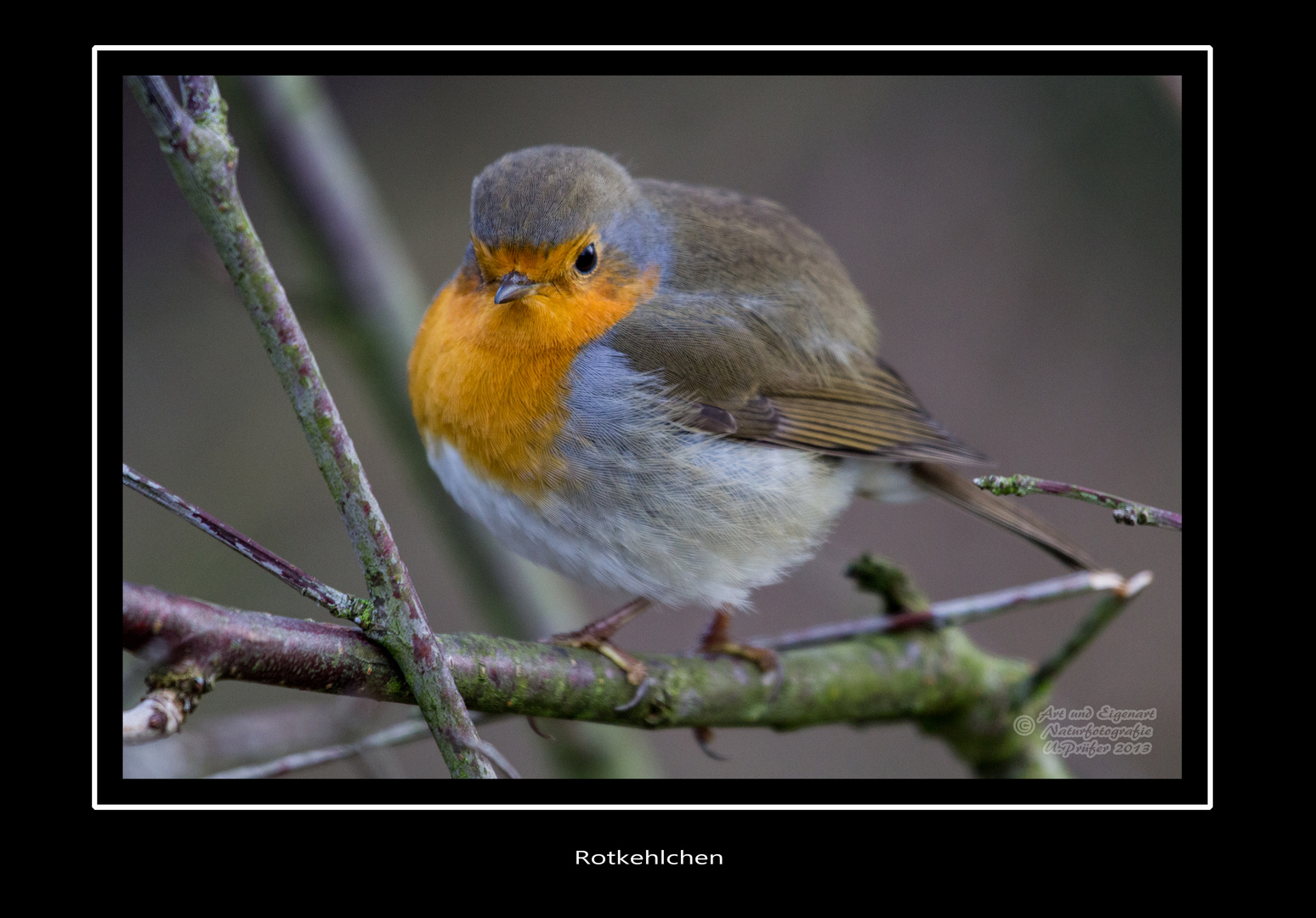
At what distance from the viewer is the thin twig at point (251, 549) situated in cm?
164

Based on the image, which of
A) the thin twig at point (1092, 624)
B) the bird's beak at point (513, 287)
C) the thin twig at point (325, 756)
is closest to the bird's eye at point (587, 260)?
the bird's beak at point (513, 287)

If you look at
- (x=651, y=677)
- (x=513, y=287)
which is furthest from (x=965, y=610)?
(x=513, y=287)

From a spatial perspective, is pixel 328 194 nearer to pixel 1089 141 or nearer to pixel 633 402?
pixel 633 402

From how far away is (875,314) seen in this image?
4691 mm

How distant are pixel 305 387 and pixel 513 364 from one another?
1.01 m

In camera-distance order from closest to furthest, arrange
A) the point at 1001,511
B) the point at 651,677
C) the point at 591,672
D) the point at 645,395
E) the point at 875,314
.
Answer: the point at 591,672 < the point at 651,677 < the point at 645,395 < the point at 1001,511 < the point at 875,314

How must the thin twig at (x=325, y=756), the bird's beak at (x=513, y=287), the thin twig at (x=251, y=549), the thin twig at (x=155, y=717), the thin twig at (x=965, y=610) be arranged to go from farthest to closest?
the thin twig at (x=965, y=610) < the bird's beak at (x=513, y=287) < the thin twig at (x=325, y=756) < the thin twig at (x=251, y=549) < the thin twig at (x=155, y=717)

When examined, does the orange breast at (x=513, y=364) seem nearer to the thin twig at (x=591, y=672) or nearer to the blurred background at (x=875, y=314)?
the thin twig at (x=591, y=672)

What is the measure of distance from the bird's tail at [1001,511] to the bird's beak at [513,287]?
1497mm

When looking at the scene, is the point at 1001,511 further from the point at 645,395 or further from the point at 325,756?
the point at 325,756

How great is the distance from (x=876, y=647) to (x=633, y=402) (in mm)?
1055

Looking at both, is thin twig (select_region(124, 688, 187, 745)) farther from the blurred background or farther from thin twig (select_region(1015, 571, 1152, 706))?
thin twig (select_region(1015, 571, 1152, 706))

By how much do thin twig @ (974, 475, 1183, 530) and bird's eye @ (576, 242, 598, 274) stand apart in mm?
1387
